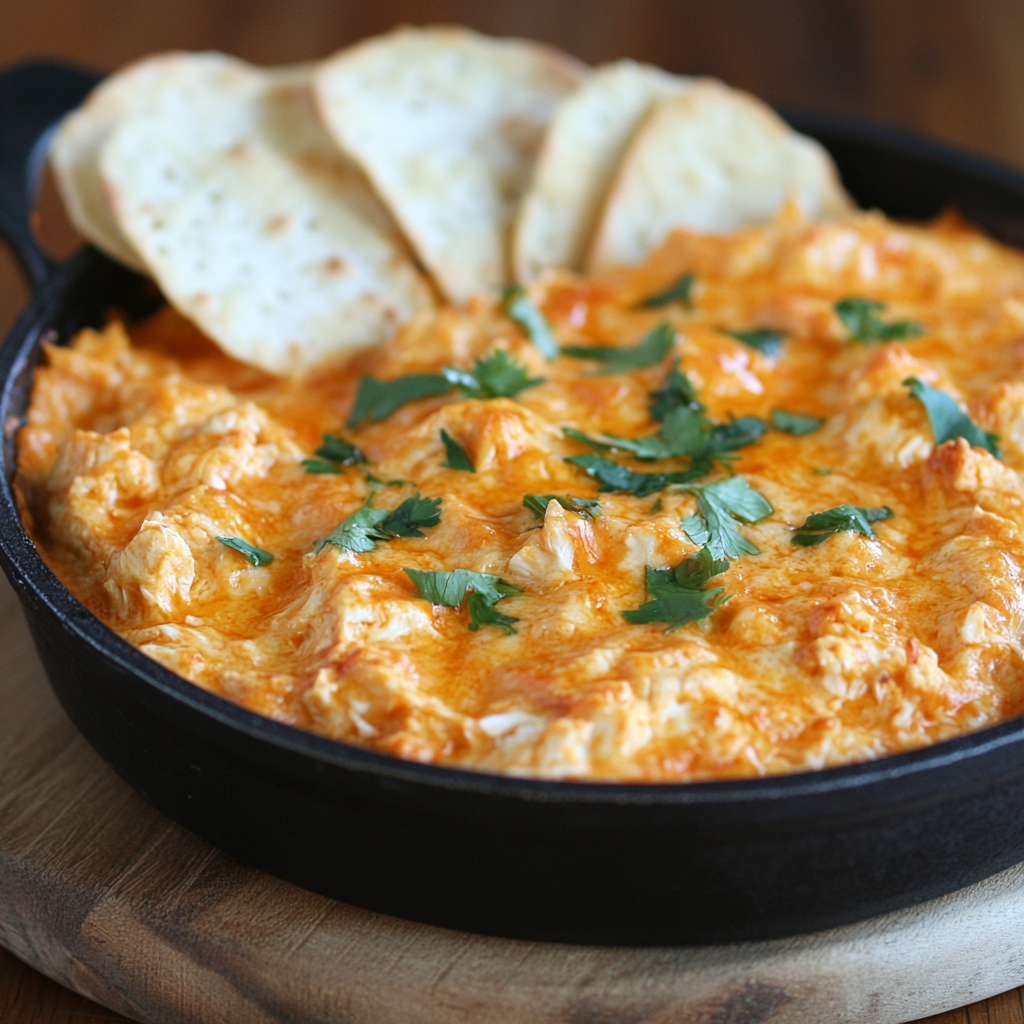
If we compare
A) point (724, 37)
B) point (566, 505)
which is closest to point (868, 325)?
point (566, 505)

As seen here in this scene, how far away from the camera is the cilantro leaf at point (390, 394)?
364 centimetres

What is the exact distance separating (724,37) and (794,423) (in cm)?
514

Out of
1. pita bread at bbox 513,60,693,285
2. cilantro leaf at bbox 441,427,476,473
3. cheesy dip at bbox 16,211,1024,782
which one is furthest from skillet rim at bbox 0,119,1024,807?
pita bread at bbox 513,60,693,285

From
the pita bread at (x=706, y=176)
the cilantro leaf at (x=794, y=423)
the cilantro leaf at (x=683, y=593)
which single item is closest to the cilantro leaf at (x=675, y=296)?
the pita bread at (x=706, y=176)

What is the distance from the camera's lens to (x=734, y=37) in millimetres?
7836

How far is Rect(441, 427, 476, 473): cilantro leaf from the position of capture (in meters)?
3.29

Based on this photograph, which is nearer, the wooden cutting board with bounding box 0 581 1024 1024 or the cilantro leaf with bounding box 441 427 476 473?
the wooden cutting board with bounding box 0 581 1024 1024

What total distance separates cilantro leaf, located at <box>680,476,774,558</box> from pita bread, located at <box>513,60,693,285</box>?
1.58 metres

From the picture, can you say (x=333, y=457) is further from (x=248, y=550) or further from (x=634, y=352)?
(x=634, y=352)

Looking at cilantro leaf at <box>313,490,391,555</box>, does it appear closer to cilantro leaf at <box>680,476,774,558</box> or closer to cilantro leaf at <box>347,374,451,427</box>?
cilantro leaf at <box>347,374,451,427</box>

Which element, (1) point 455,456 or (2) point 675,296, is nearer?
(1) point 455,456

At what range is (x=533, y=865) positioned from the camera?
2336mm

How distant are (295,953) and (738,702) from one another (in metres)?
1.05

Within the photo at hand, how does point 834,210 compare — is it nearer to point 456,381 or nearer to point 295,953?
point 456,381
